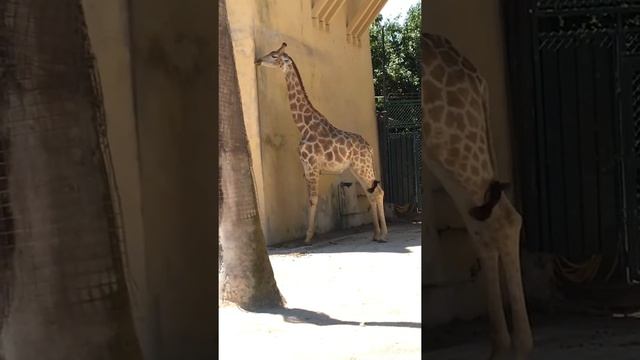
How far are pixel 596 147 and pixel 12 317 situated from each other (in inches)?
134

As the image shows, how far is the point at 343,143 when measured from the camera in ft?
37.7

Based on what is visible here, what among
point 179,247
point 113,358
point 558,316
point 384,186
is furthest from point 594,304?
point 384,186

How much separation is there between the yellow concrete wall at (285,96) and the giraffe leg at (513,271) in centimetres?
723

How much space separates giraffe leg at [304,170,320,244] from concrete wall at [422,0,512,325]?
272 inches

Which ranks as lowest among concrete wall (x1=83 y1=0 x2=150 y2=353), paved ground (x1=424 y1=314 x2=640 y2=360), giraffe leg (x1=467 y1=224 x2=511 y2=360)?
paved ground (x1=424 y1=314 x2=640 y2=360)

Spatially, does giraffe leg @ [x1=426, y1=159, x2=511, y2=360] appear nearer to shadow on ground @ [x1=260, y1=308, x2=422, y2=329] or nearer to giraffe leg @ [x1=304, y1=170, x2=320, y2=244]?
shadow on ground @ [x1=260, y1=308, x2=422, y2=329]

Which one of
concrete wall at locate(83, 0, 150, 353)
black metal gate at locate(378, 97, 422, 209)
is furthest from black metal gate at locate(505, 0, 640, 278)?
black metal gate at locate(378, 97, 422, 209)

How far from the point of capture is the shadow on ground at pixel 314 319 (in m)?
5.89

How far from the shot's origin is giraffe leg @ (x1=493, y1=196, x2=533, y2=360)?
395cm

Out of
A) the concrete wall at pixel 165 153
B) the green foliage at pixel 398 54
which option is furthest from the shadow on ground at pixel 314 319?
the green foliage at pixel 398 54

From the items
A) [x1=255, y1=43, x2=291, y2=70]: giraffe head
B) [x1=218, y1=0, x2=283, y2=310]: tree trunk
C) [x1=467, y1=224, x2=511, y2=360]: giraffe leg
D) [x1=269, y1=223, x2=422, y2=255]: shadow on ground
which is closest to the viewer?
[x1=467, y1=224, x2=511, y2=360]: giraffe leg

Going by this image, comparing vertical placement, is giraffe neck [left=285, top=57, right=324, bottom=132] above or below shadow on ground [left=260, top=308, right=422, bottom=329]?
above

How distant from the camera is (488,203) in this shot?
13.1 ft

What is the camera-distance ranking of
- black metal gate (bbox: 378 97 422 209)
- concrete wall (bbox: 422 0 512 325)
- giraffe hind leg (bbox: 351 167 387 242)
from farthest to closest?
black metal gate (bbox: 378 97 422 209) < giraffe hind leg (bbox: 351 167 387 242) < concrete wall (bbox: 422 0 512 325)
